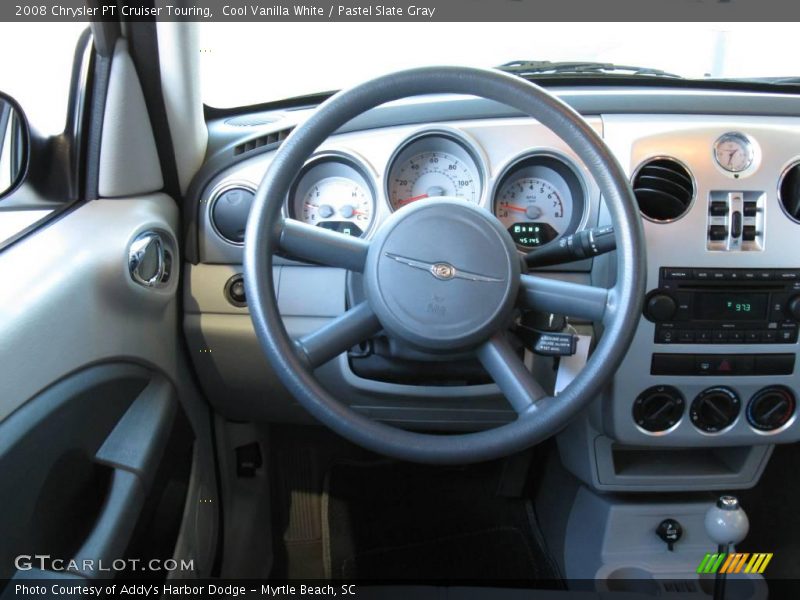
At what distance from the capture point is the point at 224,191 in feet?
4.73

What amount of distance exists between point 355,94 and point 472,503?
4.61 ft

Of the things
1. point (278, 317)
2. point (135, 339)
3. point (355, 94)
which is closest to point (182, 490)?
point (135, 339)

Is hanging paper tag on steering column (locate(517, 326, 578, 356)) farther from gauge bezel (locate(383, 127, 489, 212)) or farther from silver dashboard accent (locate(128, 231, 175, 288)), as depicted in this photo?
silver dashboard accent (locate(128, 231, 175, 288))

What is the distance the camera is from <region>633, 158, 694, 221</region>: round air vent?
134 centimetres

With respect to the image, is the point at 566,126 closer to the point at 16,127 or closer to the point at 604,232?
the point at 604,232

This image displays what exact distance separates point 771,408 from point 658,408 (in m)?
0.27

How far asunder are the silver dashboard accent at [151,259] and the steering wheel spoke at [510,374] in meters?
0.67

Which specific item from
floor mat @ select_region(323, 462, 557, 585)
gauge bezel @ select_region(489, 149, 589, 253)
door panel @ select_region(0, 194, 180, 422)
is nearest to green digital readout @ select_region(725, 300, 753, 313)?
gauge bezel @ select_region(489, 149, 589, 253)

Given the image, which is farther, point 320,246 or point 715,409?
point 715,409

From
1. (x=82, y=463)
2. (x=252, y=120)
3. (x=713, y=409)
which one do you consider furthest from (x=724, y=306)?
(x=82, y=463)

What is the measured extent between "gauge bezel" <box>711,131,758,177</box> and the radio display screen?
263 millimetres

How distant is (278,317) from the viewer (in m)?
1.04

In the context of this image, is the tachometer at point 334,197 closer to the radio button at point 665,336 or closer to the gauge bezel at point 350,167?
the gauge bezel at point 350,167

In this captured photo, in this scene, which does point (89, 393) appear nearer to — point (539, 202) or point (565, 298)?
point (565, 298)
